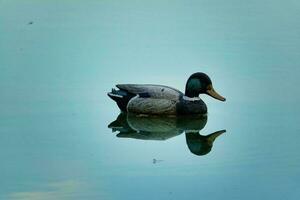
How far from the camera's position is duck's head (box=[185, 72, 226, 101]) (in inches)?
450

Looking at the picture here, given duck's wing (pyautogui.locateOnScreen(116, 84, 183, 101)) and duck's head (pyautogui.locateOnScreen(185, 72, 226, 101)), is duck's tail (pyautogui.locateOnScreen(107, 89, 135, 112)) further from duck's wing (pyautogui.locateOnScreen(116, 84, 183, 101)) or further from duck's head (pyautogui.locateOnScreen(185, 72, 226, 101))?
duck's head (pyautogui.locateOnScreen(185, 72, 226, 101))

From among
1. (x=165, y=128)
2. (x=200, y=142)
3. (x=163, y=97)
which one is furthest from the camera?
(x=163, y=97)

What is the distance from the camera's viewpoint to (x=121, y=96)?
1136 cm

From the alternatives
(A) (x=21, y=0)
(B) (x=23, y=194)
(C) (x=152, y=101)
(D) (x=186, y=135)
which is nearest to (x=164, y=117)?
(C) (x=152, y=101)

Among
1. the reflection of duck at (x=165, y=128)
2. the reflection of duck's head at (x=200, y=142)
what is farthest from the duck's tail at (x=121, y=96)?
the reflection of duck's head at (x=200, y=142)

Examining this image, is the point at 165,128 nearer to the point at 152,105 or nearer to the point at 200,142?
the point at 152,105

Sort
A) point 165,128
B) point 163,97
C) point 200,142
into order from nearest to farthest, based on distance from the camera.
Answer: point 200,142
point 165,128
point 163,97

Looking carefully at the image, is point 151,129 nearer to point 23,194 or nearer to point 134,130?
point 134,130

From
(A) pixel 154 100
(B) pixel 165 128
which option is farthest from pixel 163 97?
(B) pixel 165 128

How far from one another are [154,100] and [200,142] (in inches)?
54.5

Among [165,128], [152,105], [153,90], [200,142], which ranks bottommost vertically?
[200,142]

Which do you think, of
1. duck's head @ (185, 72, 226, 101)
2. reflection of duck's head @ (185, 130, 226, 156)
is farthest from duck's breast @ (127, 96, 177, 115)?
reflection of duck's head @ (185, 130, 226, 156)

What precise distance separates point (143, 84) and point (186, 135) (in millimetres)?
1424

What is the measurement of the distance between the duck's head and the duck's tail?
26.7 inches
